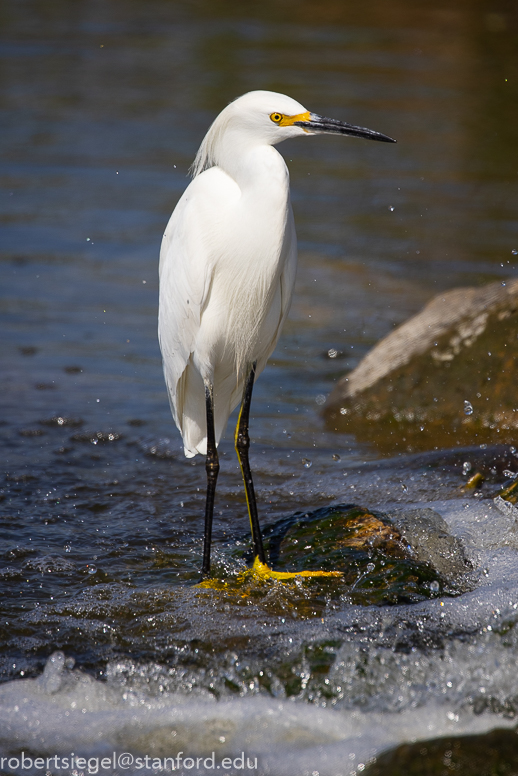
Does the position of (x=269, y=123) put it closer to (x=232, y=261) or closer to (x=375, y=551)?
(x=232, y=261)

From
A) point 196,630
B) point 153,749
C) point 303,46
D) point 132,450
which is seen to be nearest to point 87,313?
point 132,450

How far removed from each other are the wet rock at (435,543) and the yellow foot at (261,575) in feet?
1.36

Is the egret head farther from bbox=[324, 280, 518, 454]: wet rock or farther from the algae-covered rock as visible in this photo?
bbox=[324, 280, 518, 454]: wet rock

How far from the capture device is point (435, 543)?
12.6 ft

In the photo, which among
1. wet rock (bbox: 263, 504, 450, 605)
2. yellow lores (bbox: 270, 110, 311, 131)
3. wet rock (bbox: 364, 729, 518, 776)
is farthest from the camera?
wet rock (bbox: 263, 504, 450, 605)

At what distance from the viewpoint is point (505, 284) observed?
590cm

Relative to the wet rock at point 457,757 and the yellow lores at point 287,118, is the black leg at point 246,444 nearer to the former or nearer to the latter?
the yellow lores at point 287,118

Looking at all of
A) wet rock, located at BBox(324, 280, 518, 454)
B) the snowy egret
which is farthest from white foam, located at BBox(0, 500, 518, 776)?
wet rock, located at BBox(324, 280, 518, 454)

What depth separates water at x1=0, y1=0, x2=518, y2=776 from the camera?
2953 millimetres

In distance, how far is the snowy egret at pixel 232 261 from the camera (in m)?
3.35

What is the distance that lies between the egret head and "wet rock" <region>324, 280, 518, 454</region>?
242 cm

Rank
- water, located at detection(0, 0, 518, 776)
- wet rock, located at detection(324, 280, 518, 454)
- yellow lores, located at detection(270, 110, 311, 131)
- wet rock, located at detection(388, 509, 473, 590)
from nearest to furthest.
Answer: water, located at detection(0, 0, 518, 776) < yellow lores, located at detection(270, 110, 311, 131) < wet rock, located at detection(388, 509, 473, 590) < wet rock, located at detection(324, 280, 518, 454)

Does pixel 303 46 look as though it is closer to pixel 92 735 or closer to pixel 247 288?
pixel 247 288

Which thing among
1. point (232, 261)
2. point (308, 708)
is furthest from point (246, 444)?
point (308, 708)
